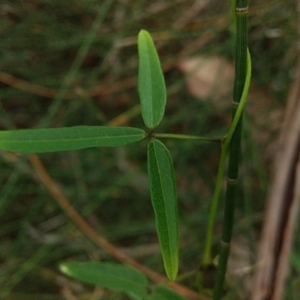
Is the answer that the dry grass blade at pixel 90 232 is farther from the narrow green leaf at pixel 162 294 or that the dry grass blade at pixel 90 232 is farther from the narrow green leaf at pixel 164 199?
the narrow green leaf at pixel 164 199

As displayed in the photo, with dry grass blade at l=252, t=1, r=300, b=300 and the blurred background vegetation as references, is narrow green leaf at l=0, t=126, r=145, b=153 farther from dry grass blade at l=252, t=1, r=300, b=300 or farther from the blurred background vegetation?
the blurred background vegetation

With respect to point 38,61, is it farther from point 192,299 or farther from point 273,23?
point 192,299

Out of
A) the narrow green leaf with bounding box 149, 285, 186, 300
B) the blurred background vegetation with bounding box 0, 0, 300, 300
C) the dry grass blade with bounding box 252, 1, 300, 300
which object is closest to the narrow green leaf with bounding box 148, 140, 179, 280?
the narrow green leaf with bounding box 149, 285, 186, 300

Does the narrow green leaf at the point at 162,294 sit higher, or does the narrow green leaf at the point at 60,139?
the narrow green leaf at the point at 60,139

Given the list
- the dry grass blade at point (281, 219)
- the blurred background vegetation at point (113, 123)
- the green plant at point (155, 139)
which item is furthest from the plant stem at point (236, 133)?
the blurred background vegetation at point (113, 123)

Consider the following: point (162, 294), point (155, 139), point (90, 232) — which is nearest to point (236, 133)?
point (155, 139)

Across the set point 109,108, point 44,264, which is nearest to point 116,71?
point 109,108

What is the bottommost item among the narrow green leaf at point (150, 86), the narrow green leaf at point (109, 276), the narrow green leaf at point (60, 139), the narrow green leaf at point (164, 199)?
the narrow green leaf at point (109, 276)
